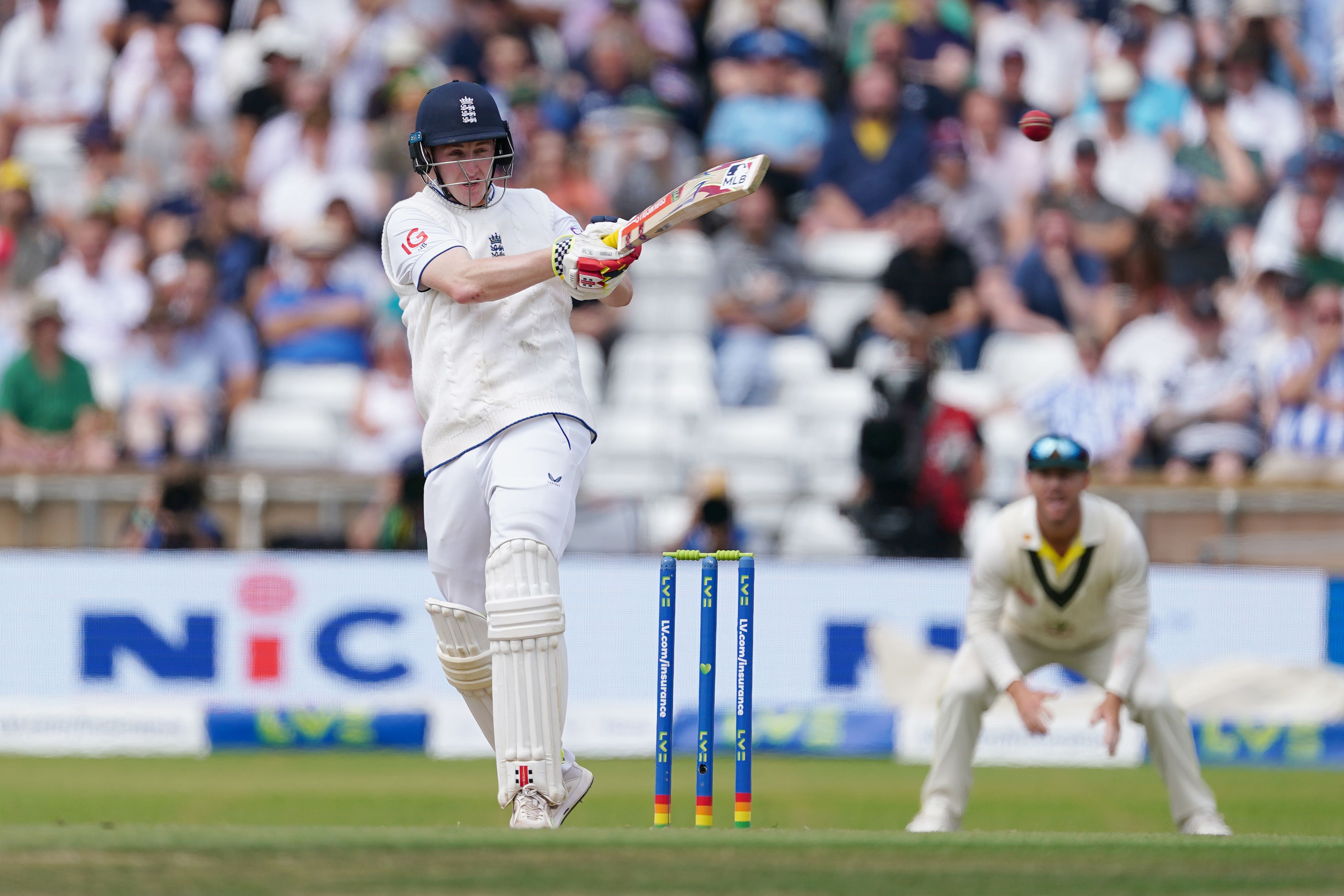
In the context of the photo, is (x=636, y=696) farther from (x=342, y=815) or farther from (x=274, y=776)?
(x=342, y=815)

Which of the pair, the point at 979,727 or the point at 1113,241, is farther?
the point at 1113,241

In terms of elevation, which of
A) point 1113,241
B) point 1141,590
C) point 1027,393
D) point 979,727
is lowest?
point 979,727

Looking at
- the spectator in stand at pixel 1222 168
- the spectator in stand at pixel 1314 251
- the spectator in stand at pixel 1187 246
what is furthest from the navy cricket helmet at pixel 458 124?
the spectator in stand at pixel 1222 168

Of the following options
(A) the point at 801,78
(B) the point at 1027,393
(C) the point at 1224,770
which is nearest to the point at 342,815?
(C) the point at 1224,770

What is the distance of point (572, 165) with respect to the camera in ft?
39.8

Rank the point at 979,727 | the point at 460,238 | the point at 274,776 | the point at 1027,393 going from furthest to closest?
1. the point at 1027,393
2. the point at 274,776
3. the point at 979,727
4. the point at 460,238

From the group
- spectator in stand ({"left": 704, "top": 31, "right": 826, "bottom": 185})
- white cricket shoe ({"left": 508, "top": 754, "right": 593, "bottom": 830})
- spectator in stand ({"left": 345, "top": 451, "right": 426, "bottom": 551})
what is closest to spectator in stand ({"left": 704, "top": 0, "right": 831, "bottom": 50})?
spectator in stand ({"left": 704, "top": 31, "right": 826, "bottom": 185})

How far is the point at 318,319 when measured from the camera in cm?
1175

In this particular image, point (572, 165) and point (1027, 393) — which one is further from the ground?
point (572, 165)

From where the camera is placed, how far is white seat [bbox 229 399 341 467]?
36.2ft

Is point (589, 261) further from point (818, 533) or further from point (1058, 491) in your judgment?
point (818, 533)

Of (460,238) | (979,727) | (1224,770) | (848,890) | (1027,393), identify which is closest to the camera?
(848,890)

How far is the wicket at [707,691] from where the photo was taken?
203 inches

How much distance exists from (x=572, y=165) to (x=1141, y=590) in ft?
21.0
